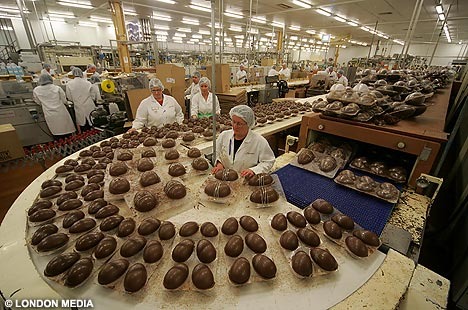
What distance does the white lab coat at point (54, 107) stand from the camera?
419 cm

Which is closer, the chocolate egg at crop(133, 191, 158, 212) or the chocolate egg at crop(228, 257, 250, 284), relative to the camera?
the chocolate egg at crop(228, 257, 250, 284)

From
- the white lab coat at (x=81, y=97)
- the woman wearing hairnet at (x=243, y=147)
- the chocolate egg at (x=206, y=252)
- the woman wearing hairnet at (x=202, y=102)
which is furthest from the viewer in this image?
the white lab coat at (x=81, y=97)

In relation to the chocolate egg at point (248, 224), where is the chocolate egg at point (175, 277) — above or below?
below

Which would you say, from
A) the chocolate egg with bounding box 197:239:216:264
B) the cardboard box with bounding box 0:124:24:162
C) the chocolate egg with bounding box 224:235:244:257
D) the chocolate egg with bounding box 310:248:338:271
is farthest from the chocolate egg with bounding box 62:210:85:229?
the cardboard box with bounding box 0:124:24:162

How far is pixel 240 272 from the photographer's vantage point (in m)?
0.78

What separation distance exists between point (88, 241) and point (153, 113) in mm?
2447

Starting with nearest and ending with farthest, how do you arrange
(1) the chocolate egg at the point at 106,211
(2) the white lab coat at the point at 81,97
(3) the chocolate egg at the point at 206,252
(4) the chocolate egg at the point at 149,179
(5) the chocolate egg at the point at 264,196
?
(3) the chocolate egg at the point at 206,252
(1) the chocolate egg at the point at 106,211
(5) the chocolate egg at the point at 264,196
(4) the chocolate egg at the point at 149,179
(2) the white lab coat at the point at 81,97

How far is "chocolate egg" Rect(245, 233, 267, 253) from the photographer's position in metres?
0.88

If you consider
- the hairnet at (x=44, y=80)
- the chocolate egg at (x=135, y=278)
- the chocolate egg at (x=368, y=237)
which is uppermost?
the hairnet at (x=44, y=80)

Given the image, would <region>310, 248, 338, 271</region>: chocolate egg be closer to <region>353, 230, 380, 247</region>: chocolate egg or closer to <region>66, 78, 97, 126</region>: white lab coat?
<region>353, 230, 380, 247</region>: chocolate egg

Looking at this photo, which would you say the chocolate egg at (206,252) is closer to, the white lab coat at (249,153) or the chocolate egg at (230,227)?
the chocolate egg at (230,227)

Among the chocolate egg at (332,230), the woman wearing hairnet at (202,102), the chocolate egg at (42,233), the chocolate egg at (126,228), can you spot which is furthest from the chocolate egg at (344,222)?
the woman wearing hairnet at (202,102)

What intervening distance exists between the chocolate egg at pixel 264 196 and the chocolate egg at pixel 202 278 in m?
0.47

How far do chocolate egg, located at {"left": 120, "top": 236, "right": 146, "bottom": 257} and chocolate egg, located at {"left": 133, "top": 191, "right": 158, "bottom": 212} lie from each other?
0.21 meters
